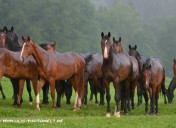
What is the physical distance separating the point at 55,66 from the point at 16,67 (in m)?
1.50

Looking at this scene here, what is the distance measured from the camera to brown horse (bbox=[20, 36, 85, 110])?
16984 mm

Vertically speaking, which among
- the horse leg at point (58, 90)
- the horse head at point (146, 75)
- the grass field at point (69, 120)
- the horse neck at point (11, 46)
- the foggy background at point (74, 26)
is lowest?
the grass field at point (69, 120)

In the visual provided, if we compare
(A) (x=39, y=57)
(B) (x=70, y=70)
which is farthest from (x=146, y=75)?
(A) (x=39, y=57)

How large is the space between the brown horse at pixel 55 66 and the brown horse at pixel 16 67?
22.2 inches

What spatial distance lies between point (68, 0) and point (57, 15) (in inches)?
245

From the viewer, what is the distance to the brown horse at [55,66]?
17.0 m

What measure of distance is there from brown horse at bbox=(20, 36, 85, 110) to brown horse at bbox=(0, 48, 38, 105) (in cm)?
56

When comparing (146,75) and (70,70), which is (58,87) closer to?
(70,70)

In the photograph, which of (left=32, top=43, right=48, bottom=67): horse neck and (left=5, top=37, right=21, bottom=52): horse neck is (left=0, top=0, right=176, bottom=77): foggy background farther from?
(left=32, top=43, right=48, bottom=67): horse neck

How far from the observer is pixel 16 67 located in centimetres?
1711

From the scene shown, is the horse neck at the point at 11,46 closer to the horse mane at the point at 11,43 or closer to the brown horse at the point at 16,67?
the horse mane at the point at 11,43

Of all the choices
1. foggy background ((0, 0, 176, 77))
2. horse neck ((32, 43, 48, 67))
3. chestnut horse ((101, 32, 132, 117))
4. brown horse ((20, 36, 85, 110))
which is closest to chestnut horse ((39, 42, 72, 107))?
brown horse ((20, 36, 85, 110))

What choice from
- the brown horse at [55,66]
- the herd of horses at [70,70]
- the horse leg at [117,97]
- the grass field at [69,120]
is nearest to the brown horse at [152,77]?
the herd of horses at [70,70]

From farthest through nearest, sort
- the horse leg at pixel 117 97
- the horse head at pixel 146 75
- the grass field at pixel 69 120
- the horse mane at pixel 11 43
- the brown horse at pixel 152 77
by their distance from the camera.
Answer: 1. the horse mane at pixel 11 43
2. the brown horse at pixel 152 77
3. the horse head at pixel 146 75
4. the horse leg at pixel 117 97
5. the grass field at pixel 69 120
